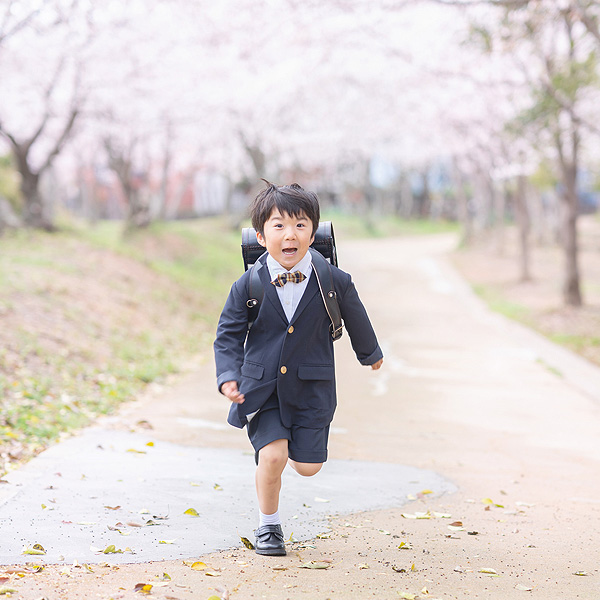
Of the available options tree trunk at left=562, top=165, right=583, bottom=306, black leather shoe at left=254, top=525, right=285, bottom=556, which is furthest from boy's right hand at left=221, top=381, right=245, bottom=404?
tree trunk at left=562, top=165, right=583, bottom=306

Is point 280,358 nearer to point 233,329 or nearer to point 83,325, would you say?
point 233,329

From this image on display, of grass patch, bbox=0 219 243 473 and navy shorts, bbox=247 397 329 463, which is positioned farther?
grass patch, bbox=0 219 243 473

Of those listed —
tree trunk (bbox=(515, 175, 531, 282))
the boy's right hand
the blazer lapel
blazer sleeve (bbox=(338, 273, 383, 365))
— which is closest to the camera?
the boy's right hand

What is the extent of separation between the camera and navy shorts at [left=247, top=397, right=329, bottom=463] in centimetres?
348

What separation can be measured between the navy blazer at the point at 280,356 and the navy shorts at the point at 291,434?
0.04 meters

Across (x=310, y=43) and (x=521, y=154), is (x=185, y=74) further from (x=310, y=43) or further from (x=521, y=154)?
(x=521, y=154)

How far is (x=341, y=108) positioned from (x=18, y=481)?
2512cm

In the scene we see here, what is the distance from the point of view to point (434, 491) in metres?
4.80

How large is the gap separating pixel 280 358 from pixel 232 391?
0.85ft

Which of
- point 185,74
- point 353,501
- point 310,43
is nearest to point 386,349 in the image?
point 310,43

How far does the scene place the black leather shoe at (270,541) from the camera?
3.46 metres

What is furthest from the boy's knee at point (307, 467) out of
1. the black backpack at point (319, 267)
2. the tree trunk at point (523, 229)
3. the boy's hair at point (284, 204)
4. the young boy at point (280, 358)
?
the tree trunk at point (523, 229)

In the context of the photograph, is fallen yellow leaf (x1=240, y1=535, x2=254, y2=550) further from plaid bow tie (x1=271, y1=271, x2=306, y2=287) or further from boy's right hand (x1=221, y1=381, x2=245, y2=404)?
plaid bow tie (x1=271, y1=271, x2=306, y2=287)

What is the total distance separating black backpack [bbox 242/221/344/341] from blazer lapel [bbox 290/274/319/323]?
0.10ft
